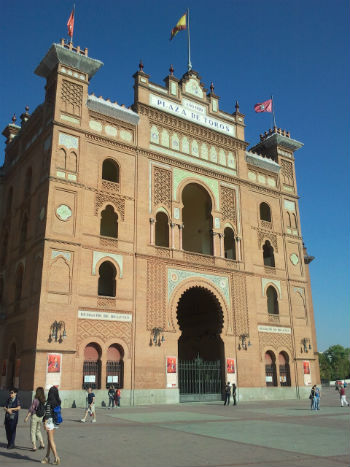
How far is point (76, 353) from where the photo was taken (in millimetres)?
21203

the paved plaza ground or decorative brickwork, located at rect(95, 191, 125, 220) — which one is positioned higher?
decorative brickwork, located at rect(95, 191, 125, 220)

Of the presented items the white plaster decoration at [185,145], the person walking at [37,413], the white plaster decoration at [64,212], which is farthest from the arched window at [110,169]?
the person walking at [37,413]

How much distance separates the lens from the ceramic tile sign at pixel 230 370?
2612cm

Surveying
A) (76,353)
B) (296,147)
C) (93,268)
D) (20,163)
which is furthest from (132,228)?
(296,147)

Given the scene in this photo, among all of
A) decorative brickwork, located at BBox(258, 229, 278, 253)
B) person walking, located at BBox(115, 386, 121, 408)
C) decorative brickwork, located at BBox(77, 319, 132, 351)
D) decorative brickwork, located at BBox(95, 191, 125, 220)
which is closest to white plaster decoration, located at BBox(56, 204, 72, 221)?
decorative brickwork, located at BBox(95, 191, 125, 220)

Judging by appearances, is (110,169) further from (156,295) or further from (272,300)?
(272,300)

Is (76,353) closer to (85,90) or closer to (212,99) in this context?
(85,90)

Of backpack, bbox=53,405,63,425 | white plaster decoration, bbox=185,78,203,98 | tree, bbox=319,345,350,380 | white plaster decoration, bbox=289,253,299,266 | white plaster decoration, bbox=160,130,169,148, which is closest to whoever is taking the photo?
backpack, bbox=53,405,63,425

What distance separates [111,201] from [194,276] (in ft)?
21.3

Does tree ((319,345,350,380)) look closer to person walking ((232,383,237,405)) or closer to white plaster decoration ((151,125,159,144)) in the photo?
person walking ((232,383,237,405))

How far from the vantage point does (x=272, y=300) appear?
102 ft

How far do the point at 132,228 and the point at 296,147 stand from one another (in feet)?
55.3

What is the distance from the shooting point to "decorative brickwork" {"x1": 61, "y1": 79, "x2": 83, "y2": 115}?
80.9 feet

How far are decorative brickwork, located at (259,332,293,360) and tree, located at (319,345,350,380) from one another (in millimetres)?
79429
